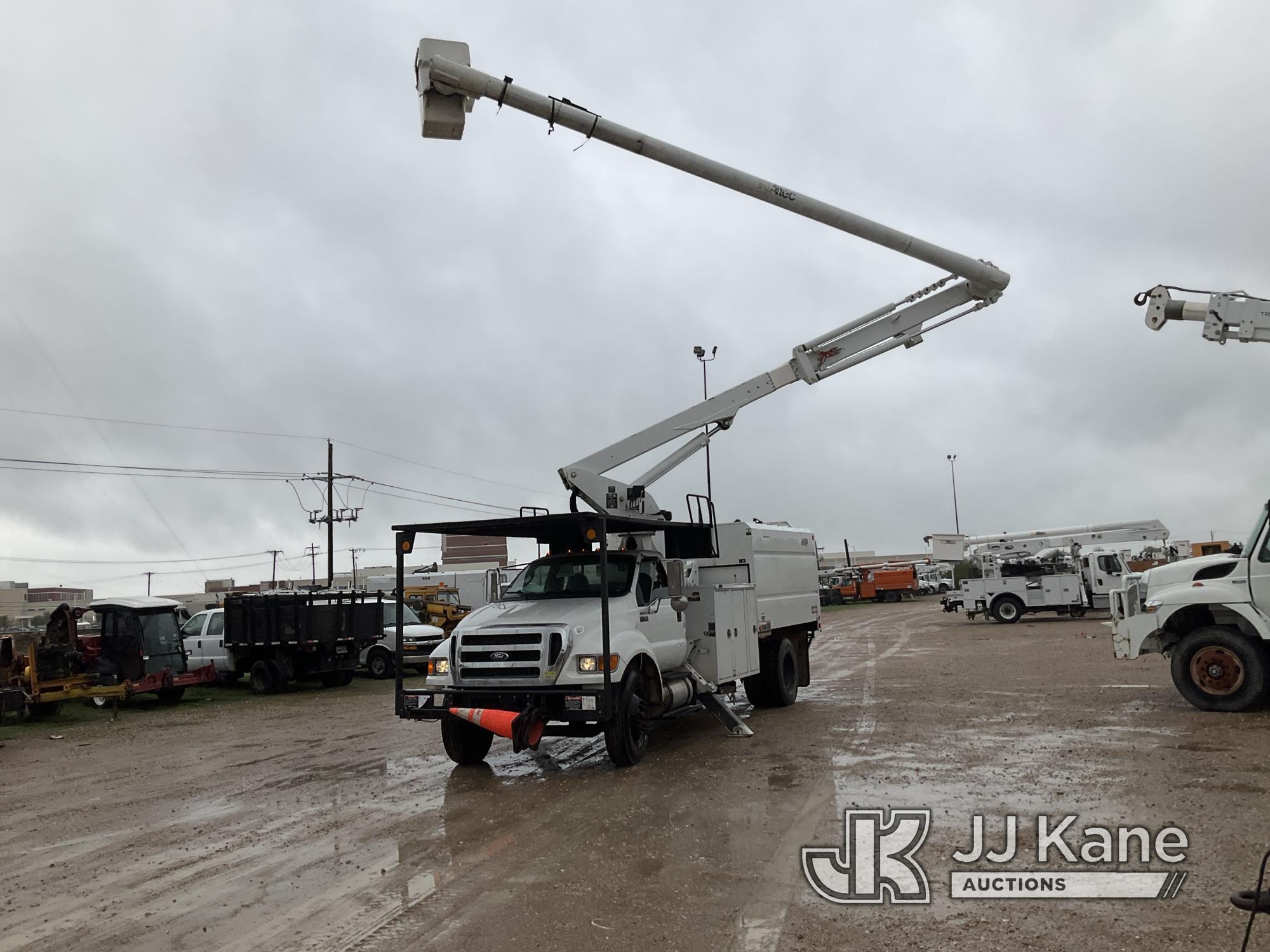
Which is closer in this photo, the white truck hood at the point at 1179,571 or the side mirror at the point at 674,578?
Answer: the side mirror at the point at 674,578

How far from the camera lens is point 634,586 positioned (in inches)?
424

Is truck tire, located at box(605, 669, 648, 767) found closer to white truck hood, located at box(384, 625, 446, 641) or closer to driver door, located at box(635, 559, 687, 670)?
driver door, located at box(635, 559, 687, 670)

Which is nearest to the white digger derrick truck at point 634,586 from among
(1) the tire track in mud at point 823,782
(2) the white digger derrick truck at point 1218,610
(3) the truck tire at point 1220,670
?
(1) the tire track in mud at point 823,782

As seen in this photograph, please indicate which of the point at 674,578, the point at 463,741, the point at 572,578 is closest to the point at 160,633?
the point at 463,741

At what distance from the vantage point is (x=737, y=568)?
43.2ft

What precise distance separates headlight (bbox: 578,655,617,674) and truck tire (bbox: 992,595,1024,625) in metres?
27.4

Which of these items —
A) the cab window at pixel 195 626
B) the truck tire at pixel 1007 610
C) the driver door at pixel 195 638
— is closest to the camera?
the driver door at pixel 195 638

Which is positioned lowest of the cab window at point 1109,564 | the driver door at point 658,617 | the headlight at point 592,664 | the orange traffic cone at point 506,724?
the orange traffic cone at point 506,724

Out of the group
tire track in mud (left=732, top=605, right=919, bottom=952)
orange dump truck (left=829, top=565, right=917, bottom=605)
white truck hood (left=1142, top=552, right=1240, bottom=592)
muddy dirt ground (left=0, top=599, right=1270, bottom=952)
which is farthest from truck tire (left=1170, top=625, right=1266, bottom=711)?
orange dump truck (left=829, top=565, right=917, bottom=605)

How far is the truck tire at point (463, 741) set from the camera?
10.2 metres

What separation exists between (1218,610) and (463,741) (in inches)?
365

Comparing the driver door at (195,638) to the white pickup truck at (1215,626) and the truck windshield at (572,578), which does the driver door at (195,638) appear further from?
the white pickup truck at (1215,626)

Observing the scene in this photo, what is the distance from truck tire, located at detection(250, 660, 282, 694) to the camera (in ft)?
65.8

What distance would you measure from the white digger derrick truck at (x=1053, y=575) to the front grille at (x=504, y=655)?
27483mm
